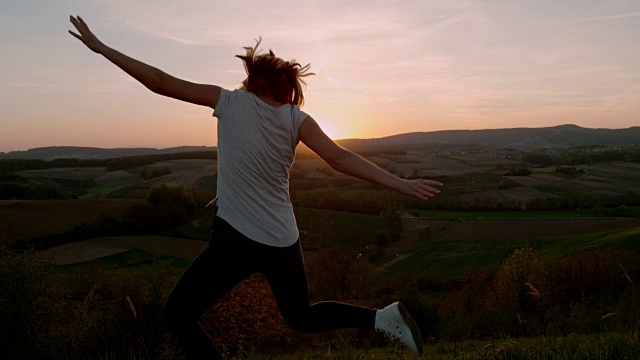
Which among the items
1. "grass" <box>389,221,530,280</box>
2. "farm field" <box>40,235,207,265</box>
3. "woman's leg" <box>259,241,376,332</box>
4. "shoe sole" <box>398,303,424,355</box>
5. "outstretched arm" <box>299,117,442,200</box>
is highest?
"outstretched arm" <box>299,117,442,200</box>

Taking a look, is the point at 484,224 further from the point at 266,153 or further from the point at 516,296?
the point at 266,153

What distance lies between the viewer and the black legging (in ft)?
9.77

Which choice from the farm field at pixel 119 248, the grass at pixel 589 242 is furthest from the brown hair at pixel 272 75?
the grass at pixel 589 242

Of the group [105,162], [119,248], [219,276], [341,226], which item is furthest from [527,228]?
[105,162]

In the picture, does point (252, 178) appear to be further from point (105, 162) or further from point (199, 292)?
point (105, 162)

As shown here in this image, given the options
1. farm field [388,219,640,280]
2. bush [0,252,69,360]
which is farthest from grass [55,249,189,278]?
bush [0,252,69,360]

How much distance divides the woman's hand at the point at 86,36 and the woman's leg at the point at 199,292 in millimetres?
1224

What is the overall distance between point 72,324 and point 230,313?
10.9m

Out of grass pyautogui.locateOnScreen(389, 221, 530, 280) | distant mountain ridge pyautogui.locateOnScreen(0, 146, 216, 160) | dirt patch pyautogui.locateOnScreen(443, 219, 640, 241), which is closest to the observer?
grass pyautogui.locateOnScreen(389, 221, 530, 280)

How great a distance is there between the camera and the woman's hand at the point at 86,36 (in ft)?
9.82

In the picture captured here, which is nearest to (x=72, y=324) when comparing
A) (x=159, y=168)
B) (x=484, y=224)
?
(x=484, y=224)

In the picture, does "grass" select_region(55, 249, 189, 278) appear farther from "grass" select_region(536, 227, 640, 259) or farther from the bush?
"grass" select_region(536, 227, 640, 259)

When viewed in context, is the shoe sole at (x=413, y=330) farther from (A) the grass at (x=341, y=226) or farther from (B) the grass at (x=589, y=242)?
(A) the grass at (x=341, y=226)

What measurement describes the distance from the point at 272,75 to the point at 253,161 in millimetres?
538
